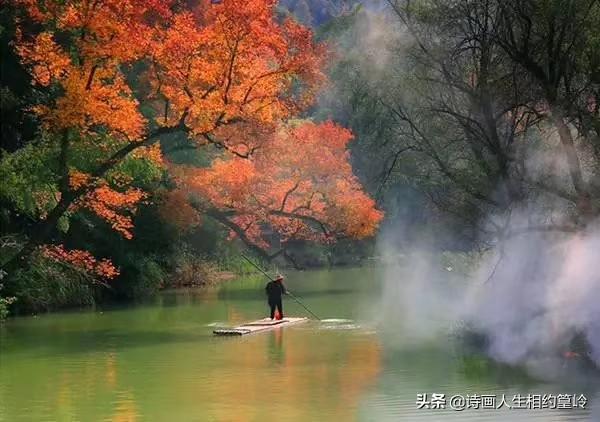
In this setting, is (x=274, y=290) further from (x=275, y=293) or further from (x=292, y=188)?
(x=292, y=188)

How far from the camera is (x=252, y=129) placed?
2759 centimetres

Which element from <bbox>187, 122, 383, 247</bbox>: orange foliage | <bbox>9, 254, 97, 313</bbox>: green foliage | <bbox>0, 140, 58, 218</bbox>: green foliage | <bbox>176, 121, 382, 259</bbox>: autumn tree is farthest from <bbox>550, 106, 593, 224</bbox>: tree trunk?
<bbox>187, 122, 383, 247</bbox>: orange foliage

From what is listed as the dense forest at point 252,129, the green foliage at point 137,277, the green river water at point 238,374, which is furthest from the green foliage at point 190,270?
the green river water at point 238,374

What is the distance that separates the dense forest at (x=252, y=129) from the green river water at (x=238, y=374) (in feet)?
8.20

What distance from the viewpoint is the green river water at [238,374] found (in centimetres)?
1517

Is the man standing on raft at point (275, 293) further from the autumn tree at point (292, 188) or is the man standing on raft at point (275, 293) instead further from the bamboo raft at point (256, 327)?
the autumn tree at point (292, 188)

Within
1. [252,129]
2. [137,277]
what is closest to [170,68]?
[252,129]

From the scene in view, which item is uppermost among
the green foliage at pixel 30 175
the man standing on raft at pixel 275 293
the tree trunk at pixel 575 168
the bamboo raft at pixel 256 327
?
the green foliage at pixel 30 175

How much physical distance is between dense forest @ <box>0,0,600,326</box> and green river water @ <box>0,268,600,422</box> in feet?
8.20

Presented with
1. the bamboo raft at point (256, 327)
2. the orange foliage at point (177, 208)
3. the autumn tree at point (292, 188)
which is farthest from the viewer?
the autumn tree at point (292, 188)

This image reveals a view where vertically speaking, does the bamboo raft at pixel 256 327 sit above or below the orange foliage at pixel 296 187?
below

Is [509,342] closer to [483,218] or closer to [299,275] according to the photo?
[483,218]

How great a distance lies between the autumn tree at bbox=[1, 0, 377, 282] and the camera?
2453 centimetres

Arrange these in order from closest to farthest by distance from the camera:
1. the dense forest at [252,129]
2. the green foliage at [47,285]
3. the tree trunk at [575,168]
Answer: the tree trunk at [575,168], the dense forest at [252,129], the green foliage at [47,285]
